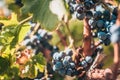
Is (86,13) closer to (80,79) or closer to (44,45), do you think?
(80,79)

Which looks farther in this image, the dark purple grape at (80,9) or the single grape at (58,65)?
the single grape at (58,65)

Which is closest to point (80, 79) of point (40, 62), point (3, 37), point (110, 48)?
point (40, 62)

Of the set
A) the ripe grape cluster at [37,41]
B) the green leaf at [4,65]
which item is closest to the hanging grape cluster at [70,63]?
the green leaf at [4,65]

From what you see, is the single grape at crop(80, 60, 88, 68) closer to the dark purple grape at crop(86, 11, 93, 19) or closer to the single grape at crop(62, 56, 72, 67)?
the single grape at crop(62, 56, 72, 67)

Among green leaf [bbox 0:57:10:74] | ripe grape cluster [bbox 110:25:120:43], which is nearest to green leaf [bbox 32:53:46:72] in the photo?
green leaf [bbox 0:57:10:74]

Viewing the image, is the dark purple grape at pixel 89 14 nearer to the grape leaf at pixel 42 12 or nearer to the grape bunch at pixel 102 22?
the grape bunch at pixel 102 22

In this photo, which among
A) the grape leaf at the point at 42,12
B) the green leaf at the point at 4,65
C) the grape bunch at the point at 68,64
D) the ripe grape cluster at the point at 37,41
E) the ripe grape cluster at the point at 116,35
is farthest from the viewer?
the ripe grape cluster at the point at 37,41
